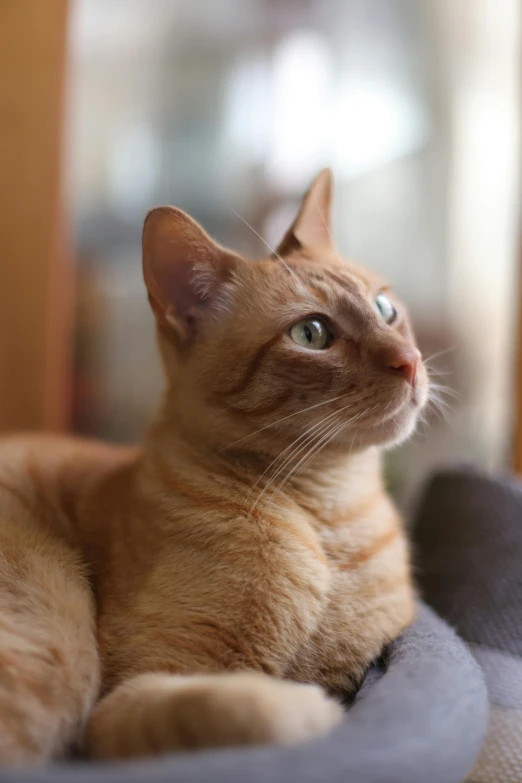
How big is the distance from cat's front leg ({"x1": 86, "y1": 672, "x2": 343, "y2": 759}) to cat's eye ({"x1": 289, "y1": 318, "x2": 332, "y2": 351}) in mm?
592

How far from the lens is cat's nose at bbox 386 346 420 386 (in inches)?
46.9

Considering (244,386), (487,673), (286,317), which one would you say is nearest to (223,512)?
(244,386)

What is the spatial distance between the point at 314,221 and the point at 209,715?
44.8 inches

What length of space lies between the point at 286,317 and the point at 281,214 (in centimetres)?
219

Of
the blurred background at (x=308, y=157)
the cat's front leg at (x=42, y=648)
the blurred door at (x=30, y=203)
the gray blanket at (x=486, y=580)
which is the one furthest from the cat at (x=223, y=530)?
the blurred background at (x=308, y=157)

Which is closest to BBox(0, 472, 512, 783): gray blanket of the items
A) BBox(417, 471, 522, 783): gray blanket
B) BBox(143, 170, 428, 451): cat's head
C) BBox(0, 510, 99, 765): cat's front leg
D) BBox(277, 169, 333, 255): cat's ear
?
BBox(417, 471, 522, 783): gray blanket

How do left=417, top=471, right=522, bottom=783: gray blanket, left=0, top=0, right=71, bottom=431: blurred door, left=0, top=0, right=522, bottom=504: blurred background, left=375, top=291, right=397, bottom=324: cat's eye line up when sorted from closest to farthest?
1. left=417, top=471, right=522, bottom=783: gray blanket
2. left=375, top=291, right=397, bottom=324: cat's eye
3. left=0, top=0, right=71, bottom=431: blurred door
4. left=0, top=0, right=522, bottom=504: blurred background

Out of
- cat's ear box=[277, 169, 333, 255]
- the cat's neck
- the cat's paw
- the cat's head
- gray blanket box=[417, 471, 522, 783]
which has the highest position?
cat's ear box=[277, 169, 333, 255]

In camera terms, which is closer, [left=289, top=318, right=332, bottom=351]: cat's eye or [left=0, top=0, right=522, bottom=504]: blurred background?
[left=289, top=318, right=332, bottom=351]: cat's eye

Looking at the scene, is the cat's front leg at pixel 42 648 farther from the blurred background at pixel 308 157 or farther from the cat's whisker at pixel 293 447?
the blurred background at pixel 308 157

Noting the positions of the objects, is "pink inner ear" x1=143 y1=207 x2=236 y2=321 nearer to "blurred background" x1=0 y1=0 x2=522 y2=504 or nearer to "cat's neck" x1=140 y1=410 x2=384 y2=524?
"cat's neck" x1=140 y1=410 x2=384 y2=524

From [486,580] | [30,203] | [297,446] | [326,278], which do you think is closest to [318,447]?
[297,446]

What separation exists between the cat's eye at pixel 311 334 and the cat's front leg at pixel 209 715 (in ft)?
1.94

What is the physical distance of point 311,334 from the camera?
130 centimetres
